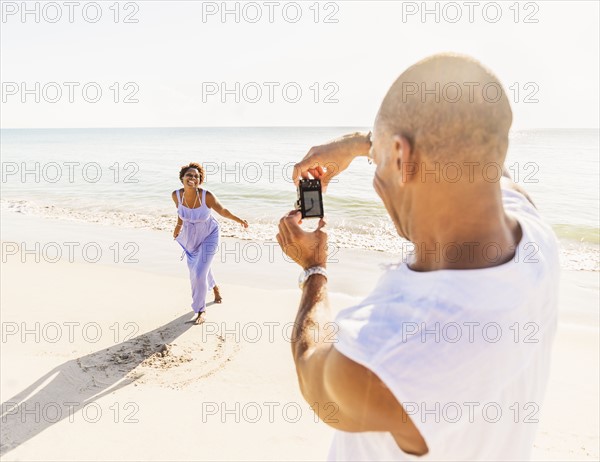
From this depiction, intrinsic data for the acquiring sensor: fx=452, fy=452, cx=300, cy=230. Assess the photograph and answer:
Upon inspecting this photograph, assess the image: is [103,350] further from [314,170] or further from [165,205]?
[165,205]

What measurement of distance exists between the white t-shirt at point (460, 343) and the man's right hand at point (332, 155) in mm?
976

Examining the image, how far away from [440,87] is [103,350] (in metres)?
5.38

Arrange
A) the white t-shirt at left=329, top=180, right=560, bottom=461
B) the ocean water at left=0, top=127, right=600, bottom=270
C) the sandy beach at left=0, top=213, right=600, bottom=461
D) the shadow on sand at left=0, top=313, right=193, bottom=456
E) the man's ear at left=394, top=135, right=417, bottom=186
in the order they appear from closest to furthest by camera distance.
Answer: the white t-shirt at left=329, top=180, right=560, bottom=461, the man's ear at left=394, top=135, right=417, bottom=186, the sandy beach at left=0, top=213, right=600, bottom=461, the shadow on sand at left=0, top=313, right=193, bottom=456, the ocean water at left=0, top=127, right=600, bottom=270

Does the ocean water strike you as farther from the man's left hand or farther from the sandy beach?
the man's left hand

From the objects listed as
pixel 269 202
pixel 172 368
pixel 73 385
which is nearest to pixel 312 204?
pixel 172 368

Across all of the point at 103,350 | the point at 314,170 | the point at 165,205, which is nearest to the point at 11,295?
the point at 103,350

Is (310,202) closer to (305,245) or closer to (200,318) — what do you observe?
(305,245)

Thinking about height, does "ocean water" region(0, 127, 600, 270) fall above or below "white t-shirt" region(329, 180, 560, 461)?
below

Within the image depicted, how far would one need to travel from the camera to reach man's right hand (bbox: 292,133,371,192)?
1963 millimetres

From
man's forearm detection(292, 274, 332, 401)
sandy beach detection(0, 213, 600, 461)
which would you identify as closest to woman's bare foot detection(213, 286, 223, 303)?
sandy beach detection(0, 213, 600, 461)

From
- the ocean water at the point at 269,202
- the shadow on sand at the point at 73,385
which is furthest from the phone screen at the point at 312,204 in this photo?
the ocean water at the point at 269,202

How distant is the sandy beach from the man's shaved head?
388 millimetres

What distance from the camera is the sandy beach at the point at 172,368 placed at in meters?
3.86

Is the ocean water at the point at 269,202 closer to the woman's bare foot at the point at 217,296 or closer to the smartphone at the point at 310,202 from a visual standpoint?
the woman's bare foot at the point at 217,296
